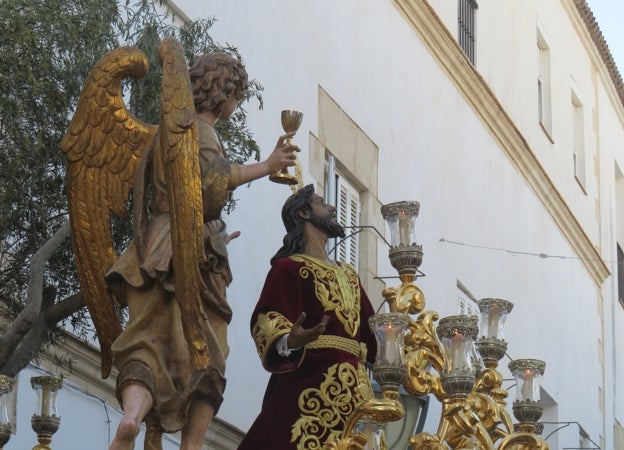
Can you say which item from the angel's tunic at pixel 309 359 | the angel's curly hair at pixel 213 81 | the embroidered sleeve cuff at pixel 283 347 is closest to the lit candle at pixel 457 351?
the angel's tunic at pixel 309 359

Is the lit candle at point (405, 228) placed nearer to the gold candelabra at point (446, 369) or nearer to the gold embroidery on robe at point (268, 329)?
the gold candelabra at point (446, 369)

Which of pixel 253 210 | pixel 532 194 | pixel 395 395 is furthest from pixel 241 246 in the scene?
pixel 532 194

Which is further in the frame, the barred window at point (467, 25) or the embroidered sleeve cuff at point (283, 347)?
the barred window at point (467, 25)

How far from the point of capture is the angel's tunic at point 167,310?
6684mm

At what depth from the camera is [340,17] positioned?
13.8 metres

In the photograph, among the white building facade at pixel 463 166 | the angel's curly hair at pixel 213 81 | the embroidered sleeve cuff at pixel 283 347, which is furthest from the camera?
the white building facade at pixel 463 166

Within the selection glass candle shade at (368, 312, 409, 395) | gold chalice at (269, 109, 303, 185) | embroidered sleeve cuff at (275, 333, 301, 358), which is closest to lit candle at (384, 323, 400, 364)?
glass candle shade at (368, 312, 409, 395)

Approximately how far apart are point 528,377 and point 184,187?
276 centimetres

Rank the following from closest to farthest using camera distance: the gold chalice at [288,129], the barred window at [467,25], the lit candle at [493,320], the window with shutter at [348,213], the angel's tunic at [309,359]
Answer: the gold chalice at [288,129]
the angel's tunic at [309,359]
the lit candle at [493,320]
the window with shutter at [348,213]
the barred window at [467,25]

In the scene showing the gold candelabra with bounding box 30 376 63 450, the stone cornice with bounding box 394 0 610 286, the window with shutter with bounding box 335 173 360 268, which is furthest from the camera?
the stone cornice with bounding box 394 0 610 286

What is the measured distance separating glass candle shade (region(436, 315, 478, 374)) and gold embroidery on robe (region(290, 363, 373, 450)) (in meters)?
0.40

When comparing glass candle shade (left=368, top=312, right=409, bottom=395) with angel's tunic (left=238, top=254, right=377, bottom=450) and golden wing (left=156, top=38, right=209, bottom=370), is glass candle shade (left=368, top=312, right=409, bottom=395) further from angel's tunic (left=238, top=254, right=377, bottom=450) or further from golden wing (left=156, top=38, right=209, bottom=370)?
golden wing (left=156, top=38, right=209, bottom=370)

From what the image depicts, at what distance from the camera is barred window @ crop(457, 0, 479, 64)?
17.1 m

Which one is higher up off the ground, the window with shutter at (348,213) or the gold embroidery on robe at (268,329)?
the window with shutter at (348,213)
